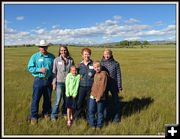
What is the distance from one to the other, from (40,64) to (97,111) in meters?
1.86

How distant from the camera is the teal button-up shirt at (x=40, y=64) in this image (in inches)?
327

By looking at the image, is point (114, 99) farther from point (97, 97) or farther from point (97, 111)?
point (97, 97)

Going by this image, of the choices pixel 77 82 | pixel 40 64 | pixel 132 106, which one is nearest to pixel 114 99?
pixel 77 82

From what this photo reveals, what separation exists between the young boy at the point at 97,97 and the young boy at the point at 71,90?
45cm

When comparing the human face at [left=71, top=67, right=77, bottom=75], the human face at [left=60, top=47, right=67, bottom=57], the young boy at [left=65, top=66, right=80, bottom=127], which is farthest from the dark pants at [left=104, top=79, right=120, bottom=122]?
the human face at [left=60, top=47, right=67, bottom=57]

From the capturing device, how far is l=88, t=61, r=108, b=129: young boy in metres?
7.93

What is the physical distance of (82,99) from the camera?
833cm

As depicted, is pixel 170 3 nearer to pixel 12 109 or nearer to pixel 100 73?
pixel 100 73

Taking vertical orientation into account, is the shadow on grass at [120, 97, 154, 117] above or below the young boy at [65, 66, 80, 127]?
below

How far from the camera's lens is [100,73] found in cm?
795

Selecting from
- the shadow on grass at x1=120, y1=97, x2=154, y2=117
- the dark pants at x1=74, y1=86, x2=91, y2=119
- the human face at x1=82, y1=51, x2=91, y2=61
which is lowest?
the shadow on grass at x1=120, y1=97, x2=154, y2=117

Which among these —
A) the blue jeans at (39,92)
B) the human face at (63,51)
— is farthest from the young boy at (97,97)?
the blue jeans at (39,92)

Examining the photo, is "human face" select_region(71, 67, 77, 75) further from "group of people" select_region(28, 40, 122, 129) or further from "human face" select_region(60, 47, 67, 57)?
"human face" select_region(60, 47, 67, 57)

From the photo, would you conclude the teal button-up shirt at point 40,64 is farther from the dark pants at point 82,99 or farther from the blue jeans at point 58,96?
the dark pants at point 82,99
